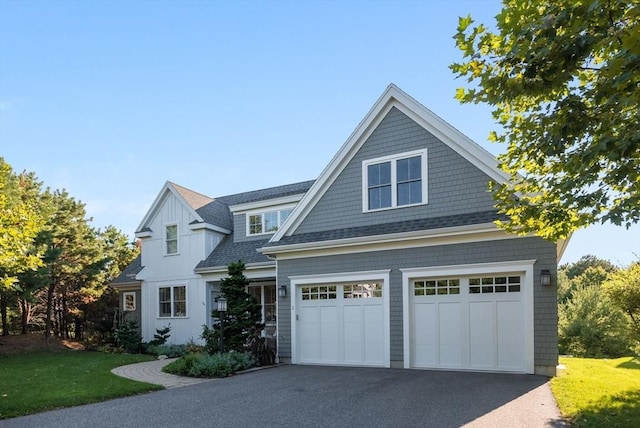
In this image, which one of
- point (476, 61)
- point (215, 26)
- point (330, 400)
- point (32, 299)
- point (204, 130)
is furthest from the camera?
point (32, 299)

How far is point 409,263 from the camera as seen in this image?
11695mm

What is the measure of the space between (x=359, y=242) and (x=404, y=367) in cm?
338

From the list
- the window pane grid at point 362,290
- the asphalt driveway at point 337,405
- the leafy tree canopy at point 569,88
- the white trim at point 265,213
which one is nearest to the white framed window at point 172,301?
the white trim at point 265,213

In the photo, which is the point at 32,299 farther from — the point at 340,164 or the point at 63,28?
the point at 340,164

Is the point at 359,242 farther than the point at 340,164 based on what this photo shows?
No

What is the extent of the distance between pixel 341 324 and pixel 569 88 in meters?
8.62

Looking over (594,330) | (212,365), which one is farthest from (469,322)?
(594,330)

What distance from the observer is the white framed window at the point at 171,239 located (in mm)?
19375

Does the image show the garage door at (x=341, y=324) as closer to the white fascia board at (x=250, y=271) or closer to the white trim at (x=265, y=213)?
the white fascia board at (x=250, y=271)

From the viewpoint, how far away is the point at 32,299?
1792 centimetres

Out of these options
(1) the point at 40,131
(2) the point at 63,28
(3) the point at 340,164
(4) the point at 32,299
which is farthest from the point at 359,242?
(4) the point at 32,299

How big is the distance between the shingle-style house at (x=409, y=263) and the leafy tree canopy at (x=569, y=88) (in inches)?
152

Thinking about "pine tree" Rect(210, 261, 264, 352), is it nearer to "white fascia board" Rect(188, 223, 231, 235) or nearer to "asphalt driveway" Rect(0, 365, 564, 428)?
"asphalt driveway" Rect(0, 365, 564, 428)

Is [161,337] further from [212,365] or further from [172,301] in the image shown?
[212,365]
